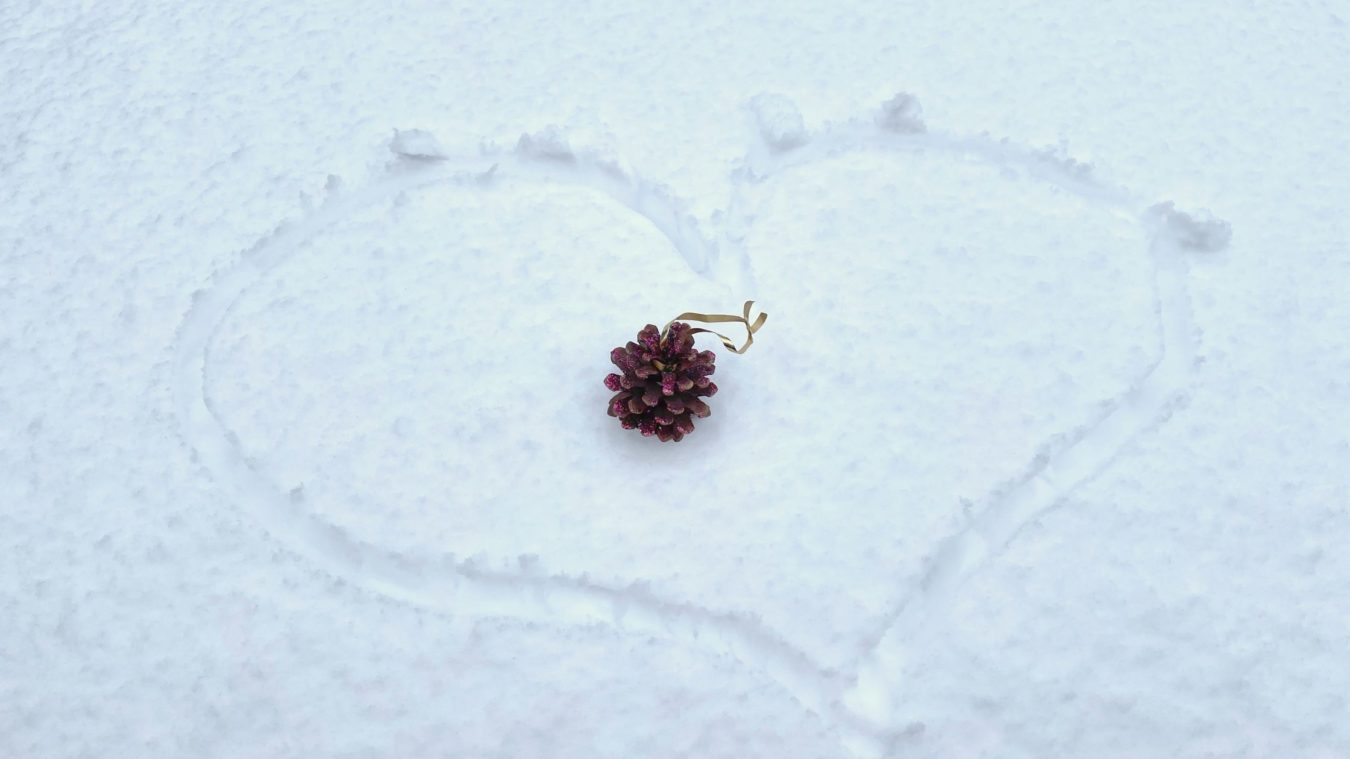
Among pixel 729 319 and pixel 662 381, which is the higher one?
pixel 729 319

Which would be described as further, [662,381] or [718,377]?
[718,377]

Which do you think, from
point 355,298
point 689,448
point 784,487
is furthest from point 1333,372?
point 355,298

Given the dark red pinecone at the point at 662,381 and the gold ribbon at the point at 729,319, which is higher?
→ the gold ribbon at the point at 729,319

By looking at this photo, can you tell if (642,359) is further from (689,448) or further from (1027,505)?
(1027,505)
